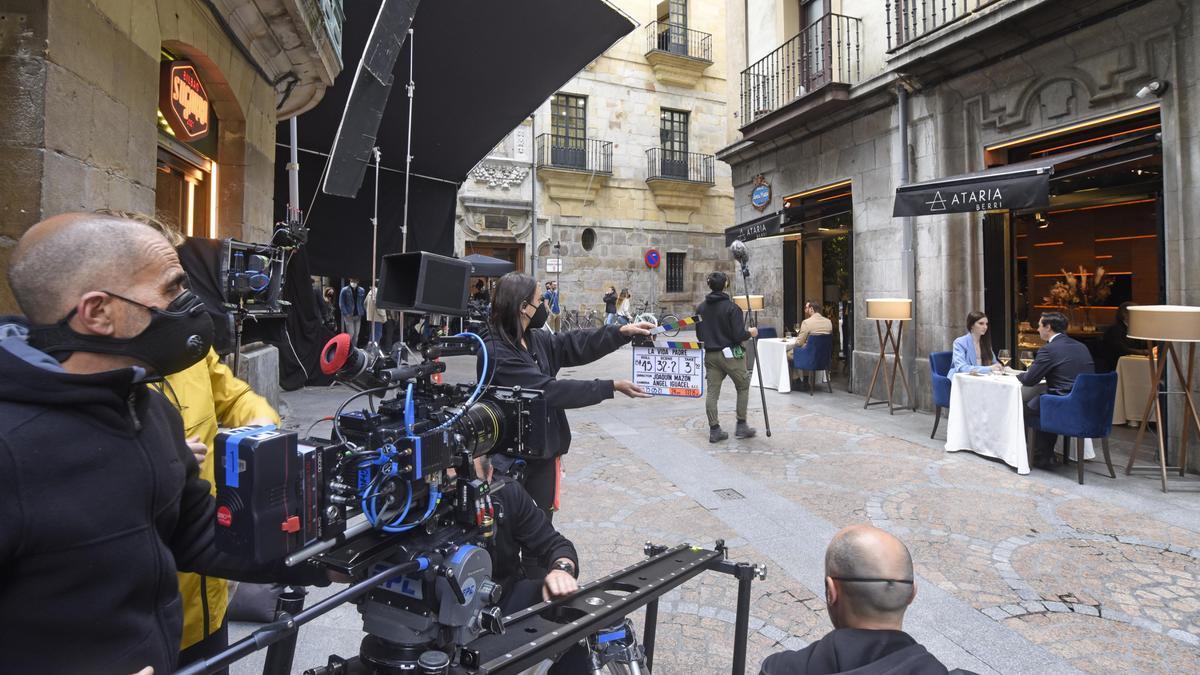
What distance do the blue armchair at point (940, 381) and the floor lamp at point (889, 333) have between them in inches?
42.4

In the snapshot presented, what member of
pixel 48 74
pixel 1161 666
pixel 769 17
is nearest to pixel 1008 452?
pixel 1161 666

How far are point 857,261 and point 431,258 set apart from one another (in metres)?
10.3

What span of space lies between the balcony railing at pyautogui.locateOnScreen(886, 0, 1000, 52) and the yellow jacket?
931 centimetres

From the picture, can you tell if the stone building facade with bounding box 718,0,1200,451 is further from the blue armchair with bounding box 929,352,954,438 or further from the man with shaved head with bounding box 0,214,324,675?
the man with shaved head with bounding box 0,214,324,675

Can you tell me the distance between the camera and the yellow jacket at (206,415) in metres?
1.97

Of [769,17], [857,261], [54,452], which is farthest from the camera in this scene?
[769,17]

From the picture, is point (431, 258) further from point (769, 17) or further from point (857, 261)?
point (769, 17)

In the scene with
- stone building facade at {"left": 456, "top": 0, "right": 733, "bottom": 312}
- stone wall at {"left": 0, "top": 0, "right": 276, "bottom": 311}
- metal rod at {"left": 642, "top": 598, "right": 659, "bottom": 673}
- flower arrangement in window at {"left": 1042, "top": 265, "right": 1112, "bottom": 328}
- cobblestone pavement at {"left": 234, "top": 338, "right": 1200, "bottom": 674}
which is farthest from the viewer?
stone building facade at {"left": 456, "top": 0, "right": 733, "bottom": 312}

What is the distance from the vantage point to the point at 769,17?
1320cm

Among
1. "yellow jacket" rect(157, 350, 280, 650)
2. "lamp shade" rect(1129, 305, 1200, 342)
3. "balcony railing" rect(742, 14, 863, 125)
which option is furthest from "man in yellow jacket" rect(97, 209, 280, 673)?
"balcony railing" rect(742, 14, 863, 125)

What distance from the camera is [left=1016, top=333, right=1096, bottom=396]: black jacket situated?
6.06 m

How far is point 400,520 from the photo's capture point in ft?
5.15

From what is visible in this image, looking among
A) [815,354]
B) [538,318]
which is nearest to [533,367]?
[538,318]

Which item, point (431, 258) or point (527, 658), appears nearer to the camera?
point (527, 658)
